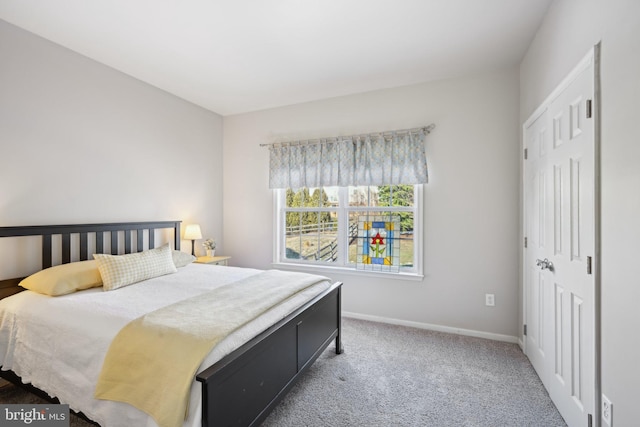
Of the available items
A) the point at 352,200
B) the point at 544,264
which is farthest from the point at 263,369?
the point at 352,200

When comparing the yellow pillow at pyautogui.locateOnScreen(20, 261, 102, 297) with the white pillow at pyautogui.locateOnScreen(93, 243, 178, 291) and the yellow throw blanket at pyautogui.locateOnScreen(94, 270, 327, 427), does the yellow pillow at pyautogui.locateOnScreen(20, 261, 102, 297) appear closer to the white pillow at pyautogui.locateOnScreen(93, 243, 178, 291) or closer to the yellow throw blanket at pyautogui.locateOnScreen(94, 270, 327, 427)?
the white pillow at pyautogui.locateOnScreen(93, 243, 178, 291)

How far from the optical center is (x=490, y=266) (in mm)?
2979

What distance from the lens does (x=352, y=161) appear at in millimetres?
3498

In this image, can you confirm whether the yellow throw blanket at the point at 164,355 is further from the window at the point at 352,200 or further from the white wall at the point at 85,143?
the window at the point at 352,200

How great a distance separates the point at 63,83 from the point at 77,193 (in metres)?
0.95

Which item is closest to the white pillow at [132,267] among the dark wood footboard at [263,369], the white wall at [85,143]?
the white wall at [85,143]

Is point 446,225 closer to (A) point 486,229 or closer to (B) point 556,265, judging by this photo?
(A) point 486,229

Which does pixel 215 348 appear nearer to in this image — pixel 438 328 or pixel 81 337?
pixel 81 337

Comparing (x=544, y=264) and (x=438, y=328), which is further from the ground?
(x=544, y=264)

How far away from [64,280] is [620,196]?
10.7 feet

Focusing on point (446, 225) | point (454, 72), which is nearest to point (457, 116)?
point (454, 72)

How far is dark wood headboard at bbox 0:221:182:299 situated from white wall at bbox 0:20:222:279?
0.31 ft

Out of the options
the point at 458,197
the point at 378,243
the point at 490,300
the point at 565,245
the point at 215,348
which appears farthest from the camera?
the point at 378,243

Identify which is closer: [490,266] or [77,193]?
[77,193]
